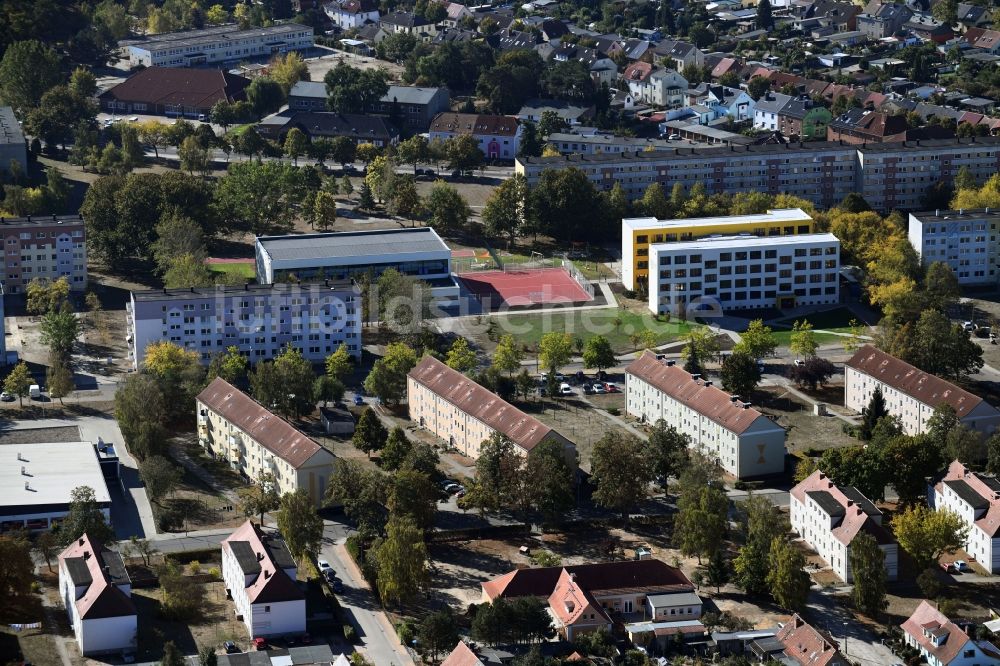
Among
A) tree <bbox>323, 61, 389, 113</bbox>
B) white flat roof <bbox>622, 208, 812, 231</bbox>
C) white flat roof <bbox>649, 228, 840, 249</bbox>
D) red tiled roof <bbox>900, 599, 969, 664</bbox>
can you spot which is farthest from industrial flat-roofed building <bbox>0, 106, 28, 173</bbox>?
red tiled roof <bbox>900, 599, 969, 664</bbox>

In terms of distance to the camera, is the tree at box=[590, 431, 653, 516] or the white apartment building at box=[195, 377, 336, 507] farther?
the white apartment building at box=[195, 377, 336, 507]

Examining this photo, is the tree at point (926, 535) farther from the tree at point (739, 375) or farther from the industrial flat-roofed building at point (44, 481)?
the industrial flat-roofed building at point (44, 481)

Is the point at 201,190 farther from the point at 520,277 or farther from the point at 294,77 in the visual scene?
the point at 294,77

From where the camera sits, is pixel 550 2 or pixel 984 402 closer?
pixel 984 402

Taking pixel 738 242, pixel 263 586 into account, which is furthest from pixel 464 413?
pixel 738 242

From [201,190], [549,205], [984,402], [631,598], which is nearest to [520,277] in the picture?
[549,205]

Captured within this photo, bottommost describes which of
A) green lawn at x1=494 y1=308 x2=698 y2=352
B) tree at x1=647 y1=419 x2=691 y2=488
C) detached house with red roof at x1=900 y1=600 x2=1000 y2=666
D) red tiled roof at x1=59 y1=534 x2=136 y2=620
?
detached house with red roof at x1=900 y1=600 x2=1000 y2=666

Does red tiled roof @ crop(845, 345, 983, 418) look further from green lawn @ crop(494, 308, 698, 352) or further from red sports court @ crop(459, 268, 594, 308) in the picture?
red sports court @ crop(459, 268, 594, 308)
